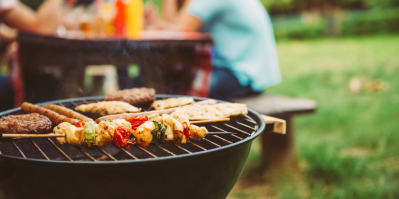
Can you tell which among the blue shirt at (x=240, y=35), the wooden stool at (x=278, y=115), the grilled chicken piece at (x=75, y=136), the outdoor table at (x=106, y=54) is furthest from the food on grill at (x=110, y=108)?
the blue shirt at (x=240, y=35)

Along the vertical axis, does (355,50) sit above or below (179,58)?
below

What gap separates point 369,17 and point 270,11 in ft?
33.1

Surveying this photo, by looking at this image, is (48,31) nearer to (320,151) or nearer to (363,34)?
(320,151)

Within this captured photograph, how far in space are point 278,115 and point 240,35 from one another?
1160 millimetres

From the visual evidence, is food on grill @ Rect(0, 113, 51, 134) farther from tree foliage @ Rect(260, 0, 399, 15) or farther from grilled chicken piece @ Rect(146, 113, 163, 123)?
tree foliage @ Rect(260, 0, 399, 15)

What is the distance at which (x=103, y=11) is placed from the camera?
3.66m

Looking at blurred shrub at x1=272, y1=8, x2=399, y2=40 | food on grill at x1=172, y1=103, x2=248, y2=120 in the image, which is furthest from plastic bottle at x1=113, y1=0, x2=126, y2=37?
blurred shrub at x1=272, y1=8, x2=399, y2=40

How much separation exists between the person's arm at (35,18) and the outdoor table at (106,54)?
680 mm

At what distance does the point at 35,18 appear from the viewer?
3873 millimetres

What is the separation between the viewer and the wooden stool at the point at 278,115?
3252mm

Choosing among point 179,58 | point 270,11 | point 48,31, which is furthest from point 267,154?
point 270,11

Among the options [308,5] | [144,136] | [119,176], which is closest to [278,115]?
[144,136]

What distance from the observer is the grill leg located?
3.65m

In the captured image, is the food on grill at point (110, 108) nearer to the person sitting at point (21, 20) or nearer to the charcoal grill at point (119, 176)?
the charcoal grill at point (119, 176)
